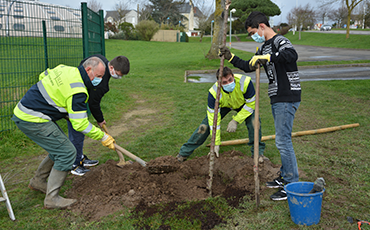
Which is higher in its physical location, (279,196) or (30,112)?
(30,112)

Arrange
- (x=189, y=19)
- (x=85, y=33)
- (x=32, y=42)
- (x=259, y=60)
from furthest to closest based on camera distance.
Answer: (x=189, y=19) < (x=85, y=33) < (x=32, y=42) < (x=259, y=60)

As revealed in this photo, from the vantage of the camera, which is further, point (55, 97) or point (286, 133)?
Answer: point (286, 133)

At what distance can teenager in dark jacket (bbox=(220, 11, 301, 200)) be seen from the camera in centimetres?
306

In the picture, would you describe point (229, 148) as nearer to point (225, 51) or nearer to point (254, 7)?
point (225, 51)

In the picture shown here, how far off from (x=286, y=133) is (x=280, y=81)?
59cm

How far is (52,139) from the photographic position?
3.15 meters

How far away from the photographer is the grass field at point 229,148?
2994 millimetres

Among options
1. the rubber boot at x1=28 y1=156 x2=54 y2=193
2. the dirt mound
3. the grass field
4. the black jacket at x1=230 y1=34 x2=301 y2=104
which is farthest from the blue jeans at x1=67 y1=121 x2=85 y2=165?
the black jacket at x1=230 y1=34 x2=301 y2=104

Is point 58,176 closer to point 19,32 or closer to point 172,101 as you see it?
point 19,32

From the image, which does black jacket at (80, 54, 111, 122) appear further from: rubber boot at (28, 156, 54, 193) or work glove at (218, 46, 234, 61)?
work glove at (218, 46, 234, 61)

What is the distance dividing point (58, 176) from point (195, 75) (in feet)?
37.5

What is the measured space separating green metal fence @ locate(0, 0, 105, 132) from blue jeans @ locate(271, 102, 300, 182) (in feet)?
15.5

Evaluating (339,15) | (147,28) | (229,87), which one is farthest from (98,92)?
(339,15)

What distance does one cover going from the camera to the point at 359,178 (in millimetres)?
3752
